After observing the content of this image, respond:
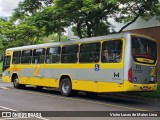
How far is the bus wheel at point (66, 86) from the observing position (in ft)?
59.7

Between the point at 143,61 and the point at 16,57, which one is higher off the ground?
the point at 16,57

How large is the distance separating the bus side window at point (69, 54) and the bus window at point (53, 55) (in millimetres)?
478

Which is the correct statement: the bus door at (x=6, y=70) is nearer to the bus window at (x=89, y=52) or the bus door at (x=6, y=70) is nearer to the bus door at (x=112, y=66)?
the bus window at (x=89, y=52)

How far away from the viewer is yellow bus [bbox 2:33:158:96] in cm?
1502

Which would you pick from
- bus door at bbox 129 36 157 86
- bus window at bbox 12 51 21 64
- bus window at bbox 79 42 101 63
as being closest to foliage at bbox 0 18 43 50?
bus window at bbox 12 51 21 64

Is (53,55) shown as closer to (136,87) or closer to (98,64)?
(98,64)

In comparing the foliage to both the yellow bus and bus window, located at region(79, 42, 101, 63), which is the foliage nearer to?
the yellow bus

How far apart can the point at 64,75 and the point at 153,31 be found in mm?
10029

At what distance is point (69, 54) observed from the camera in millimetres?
18484

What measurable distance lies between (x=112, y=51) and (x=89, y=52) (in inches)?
68.7

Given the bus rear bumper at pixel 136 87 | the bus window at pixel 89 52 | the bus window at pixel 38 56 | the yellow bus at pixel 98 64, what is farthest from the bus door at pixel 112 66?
the bus window at pixel 38 56

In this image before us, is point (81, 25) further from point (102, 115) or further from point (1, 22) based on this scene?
point (1, 22)

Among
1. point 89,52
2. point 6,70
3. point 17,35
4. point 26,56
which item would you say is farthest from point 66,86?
point 17,35

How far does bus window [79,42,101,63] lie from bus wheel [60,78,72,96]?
60.7 inches
